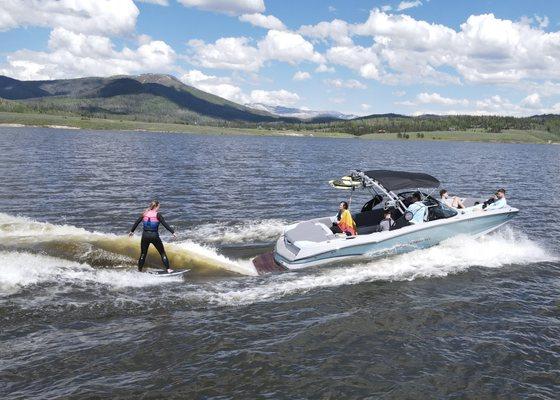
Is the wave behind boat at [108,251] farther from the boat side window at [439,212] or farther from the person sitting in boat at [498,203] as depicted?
the person sitting in boat at [498,203]

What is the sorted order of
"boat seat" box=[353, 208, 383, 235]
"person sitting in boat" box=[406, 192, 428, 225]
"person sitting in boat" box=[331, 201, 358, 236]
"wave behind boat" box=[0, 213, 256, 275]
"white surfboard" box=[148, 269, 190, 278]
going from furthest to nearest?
1. "boat seat" box=[353, 208, 383, 235]
2. "person sitting in boat" box=[406, 192, 428, 225]
3. "person sitting in boat" box=[331, 201, 358, 236]
4. "wave behind boat" box=[0, 213, 256, 275]
5. "white surfboard" box=[148, 269, 190, 278]

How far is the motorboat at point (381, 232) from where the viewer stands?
57.3 feet

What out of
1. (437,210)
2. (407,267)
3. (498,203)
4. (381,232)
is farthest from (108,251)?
(498,203)

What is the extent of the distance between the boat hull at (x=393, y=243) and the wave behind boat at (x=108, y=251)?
5.54 ft

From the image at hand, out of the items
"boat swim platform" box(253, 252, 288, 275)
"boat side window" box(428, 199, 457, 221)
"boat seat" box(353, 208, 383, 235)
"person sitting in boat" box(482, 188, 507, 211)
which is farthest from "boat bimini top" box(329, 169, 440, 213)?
"boat swim platform" box(253, 252, 288, 275)

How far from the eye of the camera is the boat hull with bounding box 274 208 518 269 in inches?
683

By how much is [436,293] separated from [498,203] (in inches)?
334

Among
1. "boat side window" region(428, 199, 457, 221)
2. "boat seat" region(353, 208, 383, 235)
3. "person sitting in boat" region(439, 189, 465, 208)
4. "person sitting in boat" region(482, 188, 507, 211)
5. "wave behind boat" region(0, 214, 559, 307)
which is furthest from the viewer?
"person sitting in boat" region(439, 189, 465, 208)

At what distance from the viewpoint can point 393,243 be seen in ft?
59.5

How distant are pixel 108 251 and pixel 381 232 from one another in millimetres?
10851

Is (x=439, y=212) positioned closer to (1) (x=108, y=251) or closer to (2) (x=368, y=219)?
(2) (x=368, y=219)

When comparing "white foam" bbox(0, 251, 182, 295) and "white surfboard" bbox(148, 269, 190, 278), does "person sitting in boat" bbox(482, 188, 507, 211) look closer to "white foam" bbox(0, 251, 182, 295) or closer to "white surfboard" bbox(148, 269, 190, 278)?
"white surfboard" bbox(148, 269, 190, 278)

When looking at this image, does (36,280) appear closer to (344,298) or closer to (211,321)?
(211,321)

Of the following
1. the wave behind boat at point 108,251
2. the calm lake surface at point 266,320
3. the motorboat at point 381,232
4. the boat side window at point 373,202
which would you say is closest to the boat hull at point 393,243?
the motorboat at point 381,232
